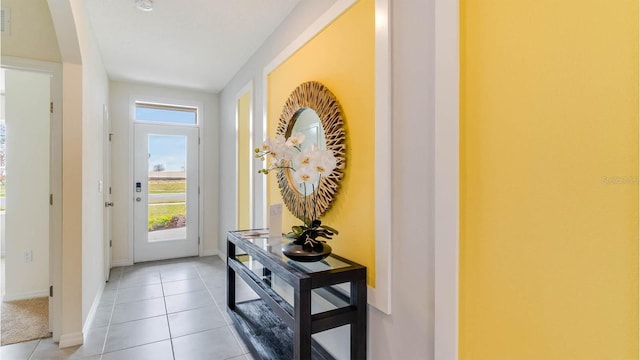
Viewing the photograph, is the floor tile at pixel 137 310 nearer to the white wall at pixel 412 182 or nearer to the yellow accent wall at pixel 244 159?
the yellow accent wall at pixel 244 159

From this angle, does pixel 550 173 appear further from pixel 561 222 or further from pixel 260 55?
pixel 260 55

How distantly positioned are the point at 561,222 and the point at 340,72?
4.43ft

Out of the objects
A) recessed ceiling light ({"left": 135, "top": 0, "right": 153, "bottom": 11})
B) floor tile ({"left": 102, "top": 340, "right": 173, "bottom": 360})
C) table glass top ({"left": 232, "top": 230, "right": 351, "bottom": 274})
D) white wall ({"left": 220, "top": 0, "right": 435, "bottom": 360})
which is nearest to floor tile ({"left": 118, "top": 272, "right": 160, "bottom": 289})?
floor tile ({"left": 102, "top": 340, "right": 173, "bottom": 360})

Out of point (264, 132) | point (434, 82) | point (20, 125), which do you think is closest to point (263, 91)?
point (264, 132)

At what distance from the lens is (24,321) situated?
2.64 metres

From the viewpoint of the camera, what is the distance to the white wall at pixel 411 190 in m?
1.24

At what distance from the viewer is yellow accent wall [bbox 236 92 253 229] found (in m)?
3.52

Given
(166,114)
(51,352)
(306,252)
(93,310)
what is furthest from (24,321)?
(166,114)

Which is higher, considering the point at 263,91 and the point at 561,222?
the point at 263,91

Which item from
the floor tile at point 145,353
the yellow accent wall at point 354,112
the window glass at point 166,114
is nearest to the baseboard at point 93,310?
the floor tile at point 145,353

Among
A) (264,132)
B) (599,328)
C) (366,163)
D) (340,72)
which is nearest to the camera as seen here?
(599,328)

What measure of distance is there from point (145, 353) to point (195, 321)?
1.63ft

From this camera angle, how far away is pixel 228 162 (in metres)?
4.37

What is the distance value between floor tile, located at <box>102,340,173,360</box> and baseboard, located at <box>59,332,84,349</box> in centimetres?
33
